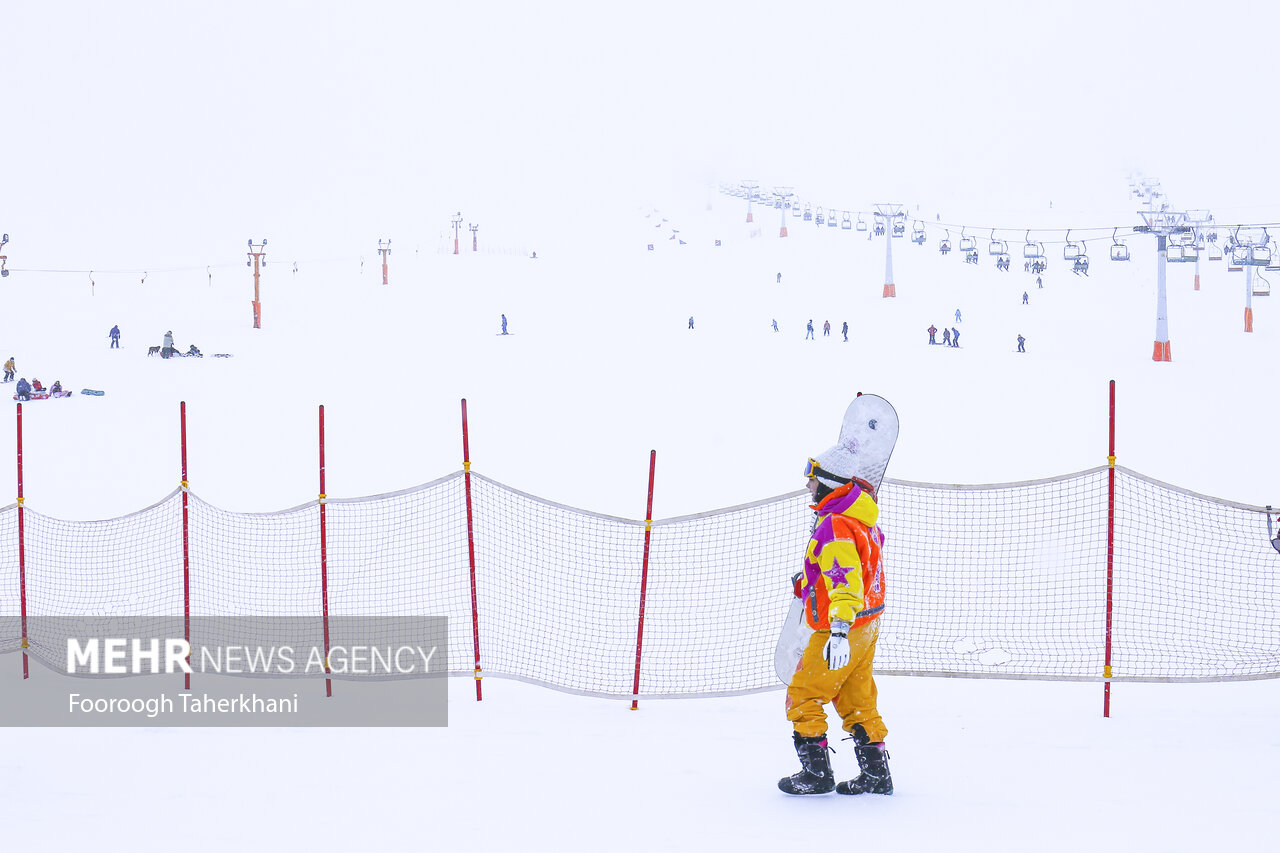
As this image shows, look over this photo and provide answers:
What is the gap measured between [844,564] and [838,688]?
66 cm

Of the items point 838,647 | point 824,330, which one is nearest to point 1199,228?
point 824,330

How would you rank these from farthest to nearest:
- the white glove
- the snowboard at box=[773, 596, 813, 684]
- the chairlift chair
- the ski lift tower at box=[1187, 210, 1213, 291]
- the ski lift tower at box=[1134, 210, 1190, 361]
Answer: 1. the ski lift tower at box=[1187, 210, 1213, 291]
2. the chairlift chair
3. the ski lift tower at box=[1134, 210, 1190, 361]
4. the snowboard at box=[773, 596, 813, 684]
5. the white glove

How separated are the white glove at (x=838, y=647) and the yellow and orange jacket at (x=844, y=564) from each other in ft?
0.15

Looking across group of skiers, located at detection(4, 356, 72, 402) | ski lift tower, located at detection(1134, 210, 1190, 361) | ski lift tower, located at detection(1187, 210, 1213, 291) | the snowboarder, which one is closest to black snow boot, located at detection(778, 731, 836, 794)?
the snowboarder

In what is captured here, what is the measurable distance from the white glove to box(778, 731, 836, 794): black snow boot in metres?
0.54

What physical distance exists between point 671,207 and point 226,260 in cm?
7794

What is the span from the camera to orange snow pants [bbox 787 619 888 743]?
589 cm

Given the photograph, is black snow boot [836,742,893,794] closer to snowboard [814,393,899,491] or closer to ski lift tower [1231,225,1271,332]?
snowboard [814,393,899,491]

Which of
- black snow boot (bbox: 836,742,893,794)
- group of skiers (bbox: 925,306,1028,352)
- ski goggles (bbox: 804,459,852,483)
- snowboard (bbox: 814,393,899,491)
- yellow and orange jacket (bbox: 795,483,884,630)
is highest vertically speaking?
group of skiers (bbox: 925,306,1028,352)

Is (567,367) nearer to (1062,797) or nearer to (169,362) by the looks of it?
(169,362)

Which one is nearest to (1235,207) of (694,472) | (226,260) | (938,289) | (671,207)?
(671,207)

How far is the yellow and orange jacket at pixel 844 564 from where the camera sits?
5.76 meters

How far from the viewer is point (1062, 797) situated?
6.00 meters

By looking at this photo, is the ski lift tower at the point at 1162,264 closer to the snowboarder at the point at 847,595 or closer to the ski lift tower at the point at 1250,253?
the ski lift tower at the point at 1250,253
